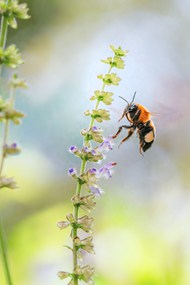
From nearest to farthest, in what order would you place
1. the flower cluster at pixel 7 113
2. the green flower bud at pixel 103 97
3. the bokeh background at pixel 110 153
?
the flower cluster at pixel 7 113, the green flower bud at pixel 103 97, the bokeh background at pixel 110 153

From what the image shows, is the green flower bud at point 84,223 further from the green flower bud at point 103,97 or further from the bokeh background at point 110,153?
the bokeh background at point 110,153

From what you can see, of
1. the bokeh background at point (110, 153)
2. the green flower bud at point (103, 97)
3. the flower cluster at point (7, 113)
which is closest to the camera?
the flower cluster at point (7, 113)

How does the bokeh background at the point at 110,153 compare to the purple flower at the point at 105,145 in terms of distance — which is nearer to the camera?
the purple flower at the point at 105,145

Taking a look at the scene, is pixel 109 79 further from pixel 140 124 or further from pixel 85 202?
pixel 140 124

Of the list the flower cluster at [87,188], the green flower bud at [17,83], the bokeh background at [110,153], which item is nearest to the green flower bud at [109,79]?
the flower cluster at [87,188]

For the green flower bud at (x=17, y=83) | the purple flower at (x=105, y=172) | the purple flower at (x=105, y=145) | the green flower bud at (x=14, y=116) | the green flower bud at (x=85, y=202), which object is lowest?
the green flower bud at (x=85, y=202)

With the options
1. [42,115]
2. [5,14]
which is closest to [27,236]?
[42,115]

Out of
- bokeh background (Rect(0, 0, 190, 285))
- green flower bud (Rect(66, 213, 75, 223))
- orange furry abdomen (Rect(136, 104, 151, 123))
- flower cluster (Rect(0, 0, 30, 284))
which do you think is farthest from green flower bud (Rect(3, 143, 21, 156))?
orange furry abdomen (Rect(136, 104, 151, 123))

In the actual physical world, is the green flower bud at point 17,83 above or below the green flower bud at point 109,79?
below

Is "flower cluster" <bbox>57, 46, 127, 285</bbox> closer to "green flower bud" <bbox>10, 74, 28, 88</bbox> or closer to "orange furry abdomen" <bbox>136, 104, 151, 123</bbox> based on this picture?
"green flower bud" <bbox>10, 74, 28, 88</bbox>
